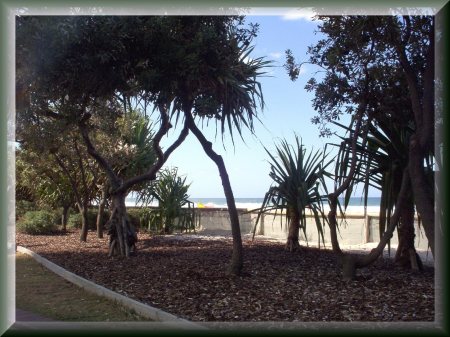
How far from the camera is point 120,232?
45.0ft

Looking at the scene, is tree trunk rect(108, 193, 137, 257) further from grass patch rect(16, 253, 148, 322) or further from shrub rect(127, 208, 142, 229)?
shrub rect(127, 208, 142, 229)

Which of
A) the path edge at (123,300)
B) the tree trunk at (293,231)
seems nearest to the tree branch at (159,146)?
the path edge at (123,300)

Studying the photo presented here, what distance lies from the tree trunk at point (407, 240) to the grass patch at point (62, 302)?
5.71 m

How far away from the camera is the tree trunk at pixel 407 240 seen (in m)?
11.2

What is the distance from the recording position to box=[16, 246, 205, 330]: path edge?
7.28 meters

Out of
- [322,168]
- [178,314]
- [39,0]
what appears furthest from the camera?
[322,168]

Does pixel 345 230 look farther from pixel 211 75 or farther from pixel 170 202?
pixel 211 75

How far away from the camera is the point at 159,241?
17609 mm

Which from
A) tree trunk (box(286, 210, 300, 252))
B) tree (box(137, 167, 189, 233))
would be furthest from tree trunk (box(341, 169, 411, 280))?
tree (box(137, 167, 189, 233))

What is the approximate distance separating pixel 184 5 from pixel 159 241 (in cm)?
938

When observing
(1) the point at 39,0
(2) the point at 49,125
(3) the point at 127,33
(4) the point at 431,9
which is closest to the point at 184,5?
(3) the point at 127,33

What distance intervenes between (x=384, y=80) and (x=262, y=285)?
4.21 metres

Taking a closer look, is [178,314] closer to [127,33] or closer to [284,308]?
[284,308]

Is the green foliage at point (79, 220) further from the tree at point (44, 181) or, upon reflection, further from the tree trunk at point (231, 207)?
the tree trunk at point (231, 207)
